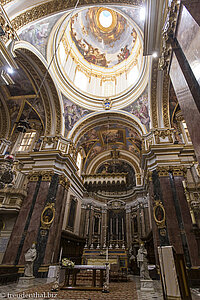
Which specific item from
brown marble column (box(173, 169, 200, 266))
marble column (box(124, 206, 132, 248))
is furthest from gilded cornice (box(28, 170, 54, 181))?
marble column (box(124, 206, 132, 248))

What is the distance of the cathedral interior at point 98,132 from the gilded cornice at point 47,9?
0.10 feet

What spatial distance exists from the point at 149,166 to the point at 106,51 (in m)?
12.4

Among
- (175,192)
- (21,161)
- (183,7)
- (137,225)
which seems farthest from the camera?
(137,225)

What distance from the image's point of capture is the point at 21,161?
37.2 ft

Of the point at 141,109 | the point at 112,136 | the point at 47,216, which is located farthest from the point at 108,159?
the point at 47,216

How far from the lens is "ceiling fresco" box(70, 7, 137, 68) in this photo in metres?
14.2

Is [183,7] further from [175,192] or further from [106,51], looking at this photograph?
[106,51]

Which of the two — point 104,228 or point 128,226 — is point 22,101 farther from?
point 128,226

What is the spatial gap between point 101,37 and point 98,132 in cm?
921

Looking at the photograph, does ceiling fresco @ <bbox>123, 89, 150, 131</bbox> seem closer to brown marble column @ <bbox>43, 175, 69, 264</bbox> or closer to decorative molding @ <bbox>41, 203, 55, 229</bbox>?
brown marble column @ <bbox>43, 175, 69, 264</bbox>

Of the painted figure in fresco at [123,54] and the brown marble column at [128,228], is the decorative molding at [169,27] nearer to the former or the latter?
the painted figure in fresco at [123,54]

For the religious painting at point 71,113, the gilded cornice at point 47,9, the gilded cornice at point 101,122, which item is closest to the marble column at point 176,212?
the gilded cornice at point 101,122

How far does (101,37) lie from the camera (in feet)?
52.1

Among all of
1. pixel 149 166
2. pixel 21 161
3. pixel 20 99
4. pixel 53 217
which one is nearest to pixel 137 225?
pixel 149 166
